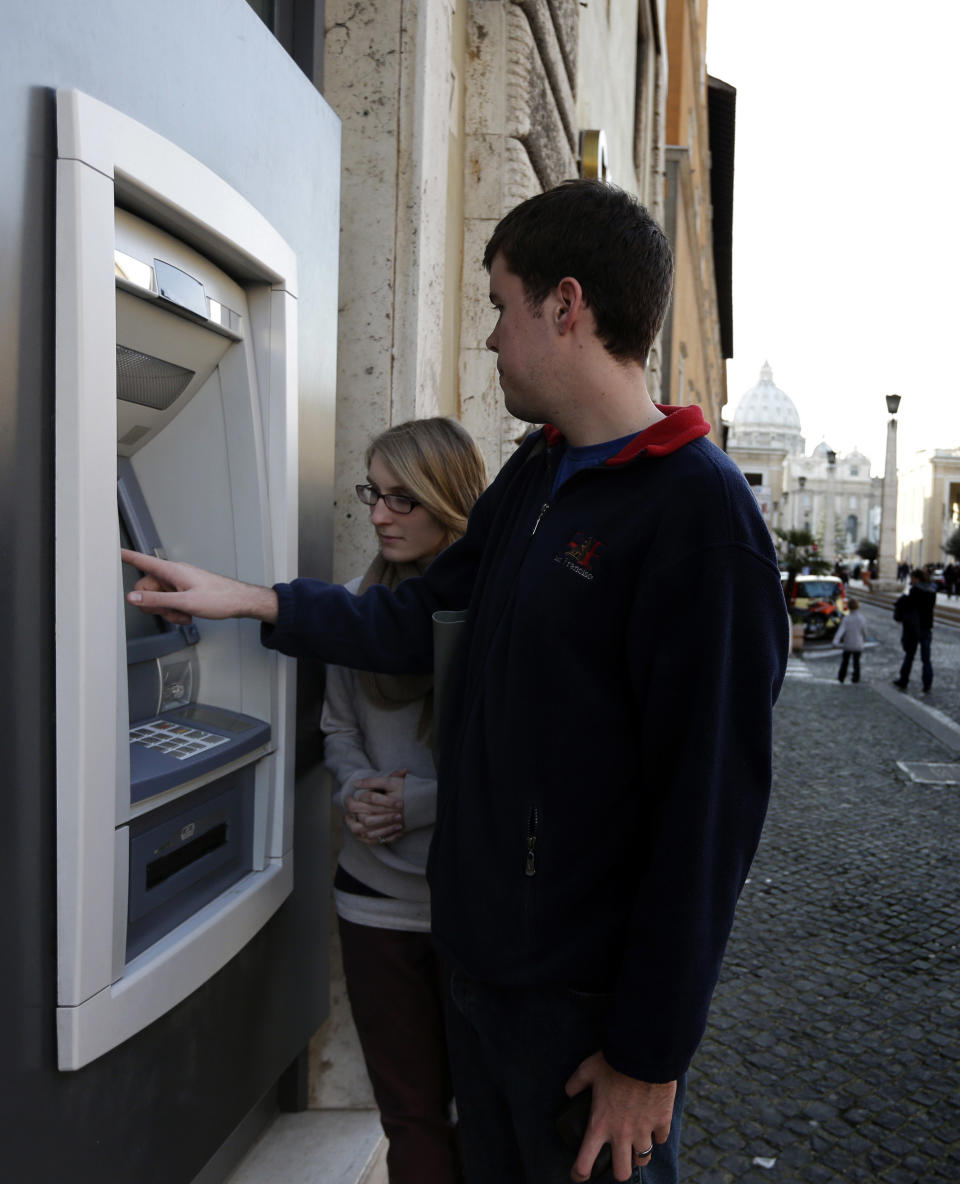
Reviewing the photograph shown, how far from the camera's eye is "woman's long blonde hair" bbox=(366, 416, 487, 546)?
6.46 feet

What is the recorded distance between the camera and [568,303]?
144 centimetres

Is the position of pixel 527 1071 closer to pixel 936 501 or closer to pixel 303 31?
pixel 303 31

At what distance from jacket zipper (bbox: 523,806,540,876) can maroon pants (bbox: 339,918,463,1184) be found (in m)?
0.65

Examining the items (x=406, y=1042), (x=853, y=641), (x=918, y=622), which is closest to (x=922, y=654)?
(x=918, y=622)

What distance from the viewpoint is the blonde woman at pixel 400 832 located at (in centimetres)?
196

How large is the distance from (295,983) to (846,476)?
12870 cm

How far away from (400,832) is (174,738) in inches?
17.6

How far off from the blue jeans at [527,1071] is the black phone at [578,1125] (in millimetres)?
20

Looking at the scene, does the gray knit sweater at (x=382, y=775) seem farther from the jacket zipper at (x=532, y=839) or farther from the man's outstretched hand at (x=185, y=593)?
the jacket zipper at (x=532, y=839)

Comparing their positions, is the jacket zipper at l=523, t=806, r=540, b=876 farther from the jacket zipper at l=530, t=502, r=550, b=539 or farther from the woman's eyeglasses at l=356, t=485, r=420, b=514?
the woman's eyeglasses at l=356, t=485, r=420, b=514

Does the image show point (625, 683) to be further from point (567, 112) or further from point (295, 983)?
point (567, 112)

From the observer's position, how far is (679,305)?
47.0ft

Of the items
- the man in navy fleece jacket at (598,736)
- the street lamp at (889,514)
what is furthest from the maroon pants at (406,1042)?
the street lamp at (889,514)

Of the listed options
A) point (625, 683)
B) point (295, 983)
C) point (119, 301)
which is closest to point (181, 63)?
point (119, 301)
